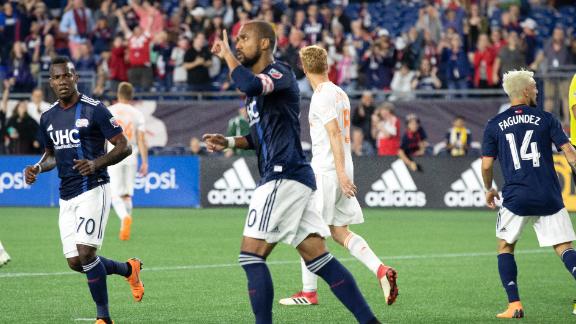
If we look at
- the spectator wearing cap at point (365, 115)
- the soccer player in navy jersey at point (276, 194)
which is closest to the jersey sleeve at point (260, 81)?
the soccer player in navy jersey at point (276, 194)

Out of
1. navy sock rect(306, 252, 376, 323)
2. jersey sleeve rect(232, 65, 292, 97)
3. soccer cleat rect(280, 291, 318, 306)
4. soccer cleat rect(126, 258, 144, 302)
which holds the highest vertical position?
jersey sleeve rect(232, 65, 292, 97)

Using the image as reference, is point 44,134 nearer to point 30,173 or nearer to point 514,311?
point 30,173

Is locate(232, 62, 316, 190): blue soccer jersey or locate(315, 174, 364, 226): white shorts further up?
locate(232, 62, 316, 190): blue soccer jersey

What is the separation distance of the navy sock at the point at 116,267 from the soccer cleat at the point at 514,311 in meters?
3.27

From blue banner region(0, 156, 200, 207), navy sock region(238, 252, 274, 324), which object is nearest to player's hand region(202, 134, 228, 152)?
navy sock region(238, 252, 274, 324)

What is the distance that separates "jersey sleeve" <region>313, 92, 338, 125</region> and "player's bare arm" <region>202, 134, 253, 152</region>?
5.93 ft

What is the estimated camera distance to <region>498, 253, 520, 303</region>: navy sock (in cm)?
964

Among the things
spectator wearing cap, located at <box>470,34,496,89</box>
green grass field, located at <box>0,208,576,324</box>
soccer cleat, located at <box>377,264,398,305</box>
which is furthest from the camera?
spectator wearing cap, located at <box>470,34,496,89</box>

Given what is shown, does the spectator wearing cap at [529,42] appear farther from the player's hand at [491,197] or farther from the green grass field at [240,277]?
the player's hand at [491,197]

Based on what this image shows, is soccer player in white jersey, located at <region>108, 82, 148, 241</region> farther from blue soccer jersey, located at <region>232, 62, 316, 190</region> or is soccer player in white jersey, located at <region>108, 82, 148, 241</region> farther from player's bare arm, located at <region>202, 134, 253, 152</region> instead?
blue soccer jersey, located at <region>232, 62, 316, 190</region>

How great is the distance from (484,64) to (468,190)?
340 centimetres

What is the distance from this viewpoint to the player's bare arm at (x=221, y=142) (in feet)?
26.4

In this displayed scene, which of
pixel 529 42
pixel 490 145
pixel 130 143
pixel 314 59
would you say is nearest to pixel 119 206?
pixel 130 143

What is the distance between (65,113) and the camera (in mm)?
9172
